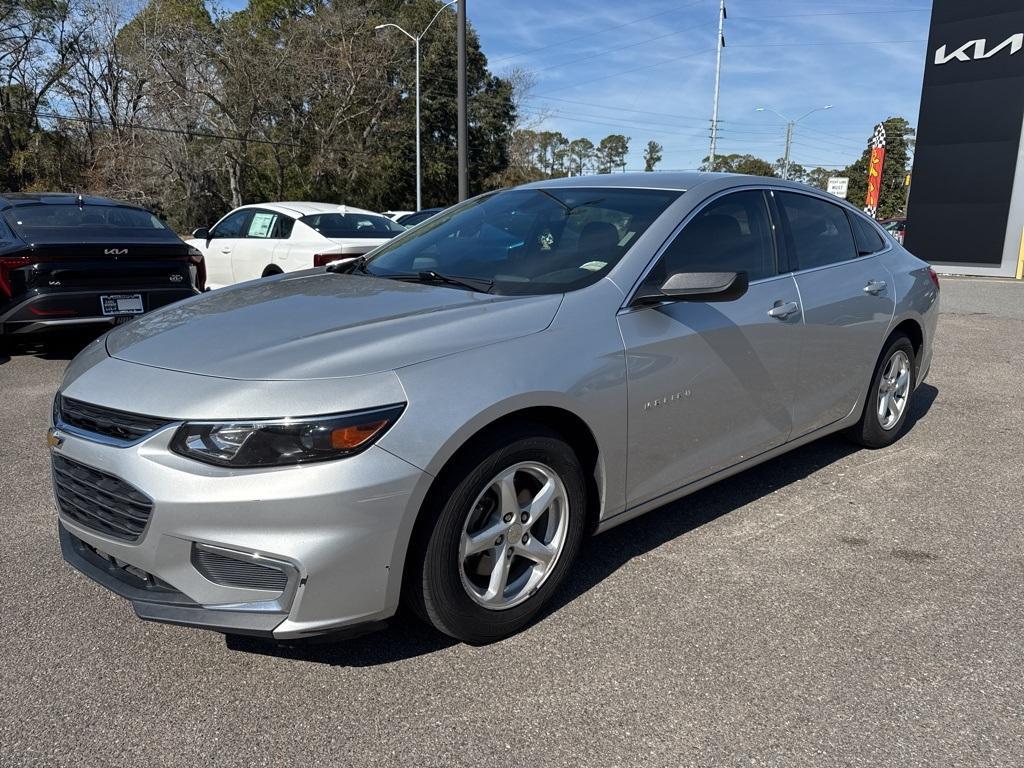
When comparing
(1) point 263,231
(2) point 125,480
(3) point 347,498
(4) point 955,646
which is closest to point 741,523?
(4) point 955,646

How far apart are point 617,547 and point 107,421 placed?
214 cm

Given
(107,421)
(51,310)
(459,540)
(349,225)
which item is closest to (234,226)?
(349,225)

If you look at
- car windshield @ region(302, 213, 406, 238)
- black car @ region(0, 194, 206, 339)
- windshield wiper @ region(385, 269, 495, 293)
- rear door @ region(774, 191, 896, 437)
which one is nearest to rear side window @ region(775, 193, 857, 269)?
rear door @ region(774, 191, 896, 437)

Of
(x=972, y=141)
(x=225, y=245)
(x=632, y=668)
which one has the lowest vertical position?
(x=632, y=668)

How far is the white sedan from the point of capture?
9203mm

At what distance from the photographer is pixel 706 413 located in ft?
10.9

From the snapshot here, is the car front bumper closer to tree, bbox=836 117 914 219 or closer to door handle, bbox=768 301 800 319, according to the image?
door handle, bbox=768 301 800 319

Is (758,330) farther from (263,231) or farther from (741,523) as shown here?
(263,231)

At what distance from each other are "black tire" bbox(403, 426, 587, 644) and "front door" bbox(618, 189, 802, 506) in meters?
0.44

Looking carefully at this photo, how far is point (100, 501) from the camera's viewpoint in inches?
96.9

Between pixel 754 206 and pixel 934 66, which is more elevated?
pixel 934 66

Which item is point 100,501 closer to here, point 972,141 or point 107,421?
point 107,421

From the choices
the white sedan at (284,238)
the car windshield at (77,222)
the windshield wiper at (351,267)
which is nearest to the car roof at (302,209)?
the white sedan at (284,238)

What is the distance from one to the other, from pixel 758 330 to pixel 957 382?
14.5ft
